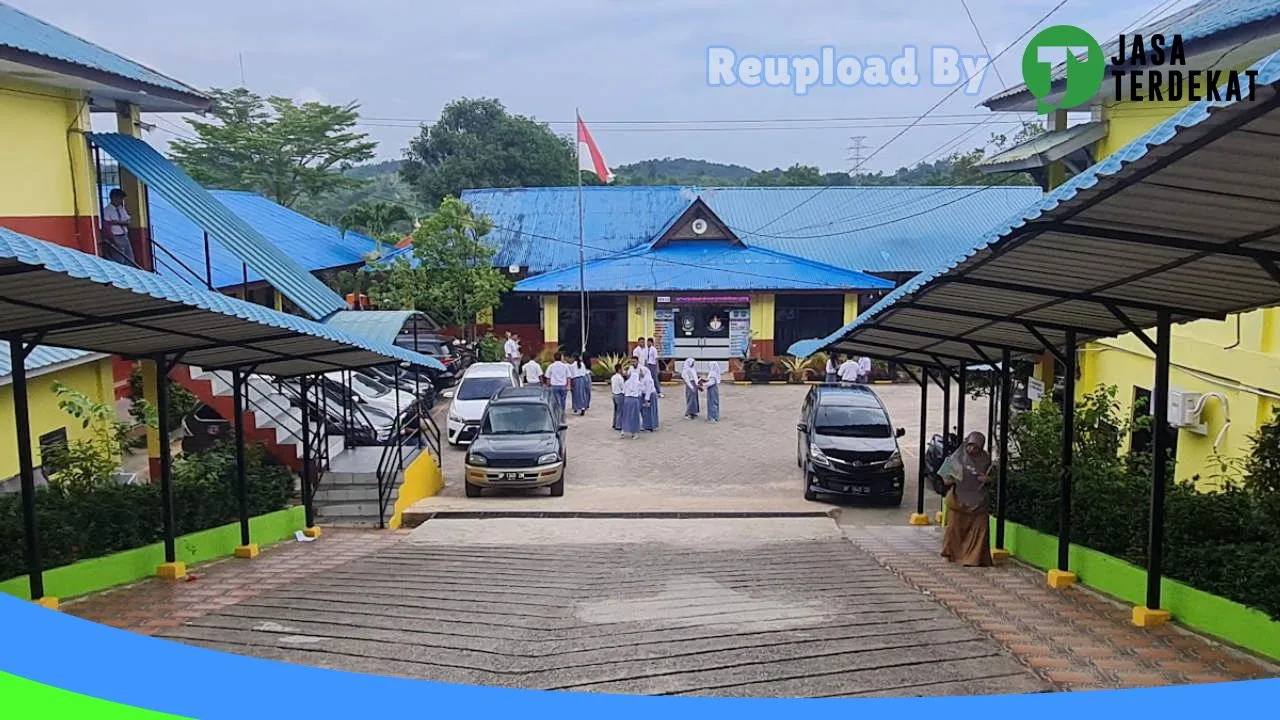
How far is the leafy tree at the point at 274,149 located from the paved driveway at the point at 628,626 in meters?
35.8

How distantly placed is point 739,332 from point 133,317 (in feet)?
75.2

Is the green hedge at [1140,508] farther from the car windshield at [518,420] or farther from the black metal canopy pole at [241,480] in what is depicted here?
the black metal canopy pole at [241,480]

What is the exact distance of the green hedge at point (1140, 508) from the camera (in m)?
5.85

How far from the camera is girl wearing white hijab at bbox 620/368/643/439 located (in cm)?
1931

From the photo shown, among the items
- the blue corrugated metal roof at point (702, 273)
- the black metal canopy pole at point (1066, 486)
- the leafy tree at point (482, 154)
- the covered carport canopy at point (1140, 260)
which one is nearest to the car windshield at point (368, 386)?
the blue corrugated metal roof at point (702, 273)

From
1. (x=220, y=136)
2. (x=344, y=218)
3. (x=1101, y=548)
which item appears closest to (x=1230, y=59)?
(x=1101, y=548)

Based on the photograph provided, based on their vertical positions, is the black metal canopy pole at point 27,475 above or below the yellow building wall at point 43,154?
below

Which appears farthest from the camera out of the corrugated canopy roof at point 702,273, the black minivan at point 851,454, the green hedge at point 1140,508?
the corrugated canopy roof at point 702,273

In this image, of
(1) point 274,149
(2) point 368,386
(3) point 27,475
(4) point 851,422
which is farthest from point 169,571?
(1) point 274,149

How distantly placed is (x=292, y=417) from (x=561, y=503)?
417 cm

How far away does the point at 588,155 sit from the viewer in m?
29.2

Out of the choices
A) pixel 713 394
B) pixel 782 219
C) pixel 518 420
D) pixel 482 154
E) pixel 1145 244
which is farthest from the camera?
pixel 482 154

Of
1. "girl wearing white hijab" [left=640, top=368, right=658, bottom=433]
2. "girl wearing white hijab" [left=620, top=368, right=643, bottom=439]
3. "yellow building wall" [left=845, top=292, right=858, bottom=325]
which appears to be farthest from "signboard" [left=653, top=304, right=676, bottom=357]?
"girl wearing white hijab" [left=620, top=368, right=643, bottom=439]

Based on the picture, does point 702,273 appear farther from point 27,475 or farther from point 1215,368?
point 27,475
